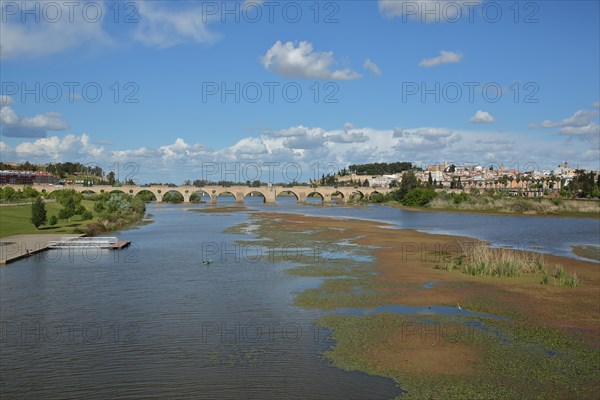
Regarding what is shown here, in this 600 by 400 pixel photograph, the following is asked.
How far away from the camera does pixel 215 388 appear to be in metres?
15.6

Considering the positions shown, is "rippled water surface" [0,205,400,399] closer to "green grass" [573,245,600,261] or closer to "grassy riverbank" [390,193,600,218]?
"green grass" [573,245,600,261]

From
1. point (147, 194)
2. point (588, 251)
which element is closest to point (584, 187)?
point (588, 251)

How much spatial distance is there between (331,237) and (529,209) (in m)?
71.6

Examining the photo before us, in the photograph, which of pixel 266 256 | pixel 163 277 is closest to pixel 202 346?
pixel 163 277

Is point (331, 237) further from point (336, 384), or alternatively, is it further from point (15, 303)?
point (336, 384)

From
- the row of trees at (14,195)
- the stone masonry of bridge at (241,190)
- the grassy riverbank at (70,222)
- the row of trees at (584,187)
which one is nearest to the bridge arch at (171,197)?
the stone masonry of bridge at (241,190)

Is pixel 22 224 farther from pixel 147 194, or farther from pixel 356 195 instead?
pixel 356 195

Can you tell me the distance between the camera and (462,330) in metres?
21.0

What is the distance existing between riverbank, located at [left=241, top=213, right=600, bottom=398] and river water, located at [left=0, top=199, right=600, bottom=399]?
137 cm

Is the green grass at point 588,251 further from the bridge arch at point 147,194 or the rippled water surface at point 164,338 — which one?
the bridge arch at point 147,194

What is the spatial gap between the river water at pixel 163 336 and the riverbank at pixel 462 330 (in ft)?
4.48

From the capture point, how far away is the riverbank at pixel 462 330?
15875 millimetres

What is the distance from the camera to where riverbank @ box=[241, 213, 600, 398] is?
15.9 metres

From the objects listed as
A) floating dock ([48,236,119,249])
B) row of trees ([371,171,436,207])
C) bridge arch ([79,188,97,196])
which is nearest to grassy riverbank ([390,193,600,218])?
row of trees ([371,171,436,207])
